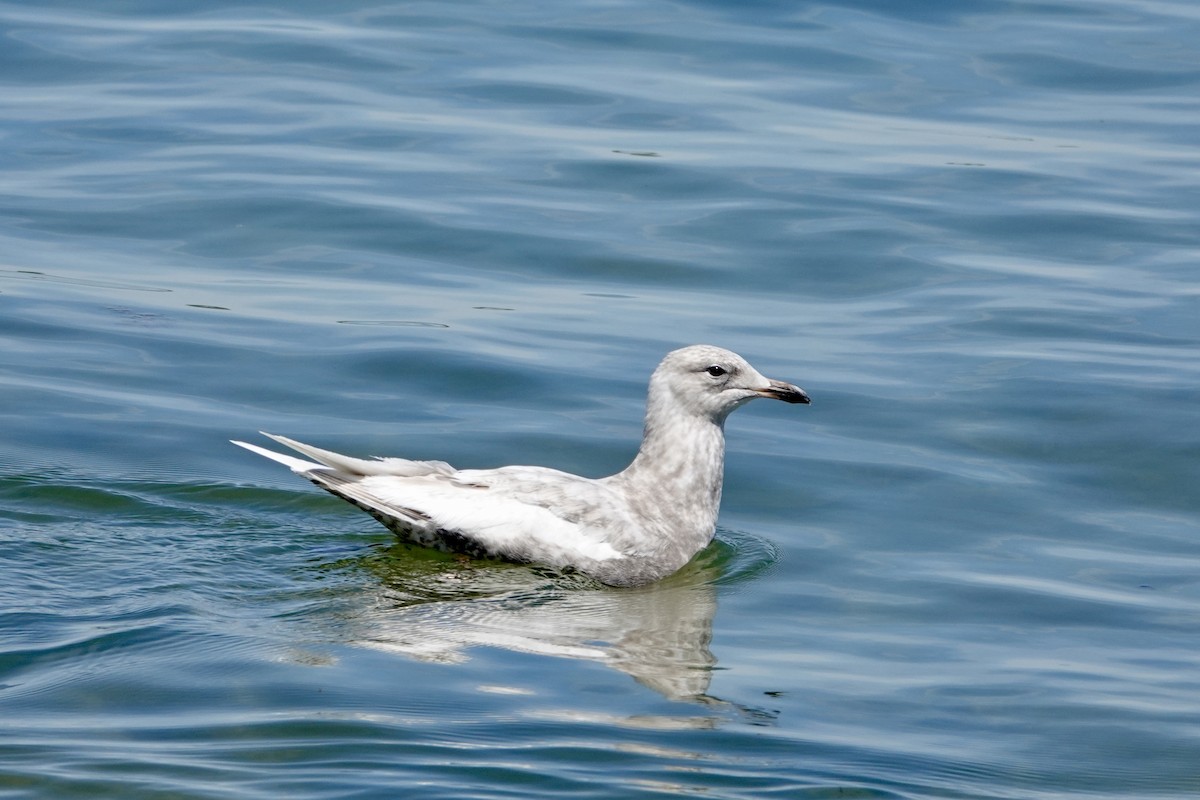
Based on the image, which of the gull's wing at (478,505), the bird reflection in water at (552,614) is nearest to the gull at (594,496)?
the gull's wing at (478,505)

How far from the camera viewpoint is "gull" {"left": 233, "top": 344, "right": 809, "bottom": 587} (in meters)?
8.88

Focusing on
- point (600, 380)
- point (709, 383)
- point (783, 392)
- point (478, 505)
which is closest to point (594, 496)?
point (478, 505)

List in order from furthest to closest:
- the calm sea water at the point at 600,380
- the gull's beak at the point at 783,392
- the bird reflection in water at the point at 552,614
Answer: the gull's beak at the point at 783,392 < the bird reflection in water at the point at 552,614 < the calm sea water at the point at 600,380

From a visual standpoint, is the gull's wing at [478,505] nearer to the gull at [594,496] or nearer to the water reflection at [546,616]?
the gull at [594,496]

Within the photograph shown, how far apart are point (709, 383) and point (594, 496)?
93 cm

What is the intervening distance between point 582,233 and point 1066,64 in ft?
26.9

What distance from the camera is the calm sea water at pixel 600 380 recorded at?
276 inches

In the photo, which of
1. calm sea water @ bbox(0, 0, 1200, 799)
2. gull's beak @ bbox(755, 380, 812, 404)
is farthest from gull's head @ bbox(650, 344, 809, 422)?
calm sea water @ bbox(0, 0, 1200, 799)

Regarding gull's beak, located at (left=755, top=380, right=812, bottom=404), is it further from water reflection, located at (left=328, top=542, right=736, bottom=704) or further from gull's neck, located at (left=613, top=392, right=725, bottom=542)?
water reflection, located at (left=328, top=542, right=736, bottom=704)

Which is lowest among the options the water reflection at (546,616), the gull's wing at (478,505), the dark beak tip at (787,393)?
the water reflection at (546,616)

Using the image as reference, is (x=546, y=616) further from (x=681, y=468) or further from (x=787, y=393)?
(x=787, y=393)

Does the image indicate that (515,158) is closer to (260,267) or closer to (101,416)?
(260,267)

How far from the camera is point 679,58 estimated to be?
20.7 meters

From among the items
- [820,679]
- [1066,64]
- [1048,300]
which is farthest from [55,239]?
[1066,64]
